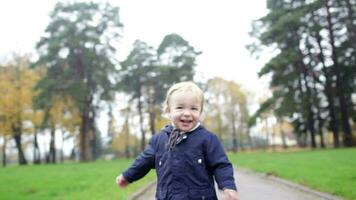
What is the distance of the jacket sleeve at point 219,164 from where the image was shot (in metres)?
3.30

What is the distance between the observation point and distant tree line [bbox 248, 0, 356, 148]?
37094 millimetres

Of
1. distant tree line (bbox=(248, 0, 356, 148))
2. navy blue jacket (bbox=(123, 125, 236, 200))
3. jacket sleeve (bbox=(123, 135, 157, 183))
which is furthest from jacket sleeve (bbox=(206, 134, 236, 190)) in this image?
distant tree line (bbox=(248, 0, 356, 148))

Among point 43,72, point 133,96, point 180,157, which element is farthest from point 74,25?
point 180,157

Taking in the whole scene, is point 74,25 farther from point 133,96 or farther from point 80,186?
point 80,186

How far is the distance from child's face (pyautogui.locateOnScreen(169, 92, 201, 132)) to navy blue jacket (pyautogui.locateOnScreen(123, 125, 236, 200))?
9 centimetres

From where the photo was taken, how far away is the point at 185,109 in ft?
11.3

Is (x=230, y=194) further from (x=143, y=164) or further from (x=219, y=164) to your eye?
(x=143, y=164)

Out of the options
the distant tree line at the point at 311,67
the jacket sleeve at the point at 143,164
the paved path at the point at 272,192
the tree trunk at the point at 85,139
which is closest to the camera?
the jacket sleeve at the point at 143,164

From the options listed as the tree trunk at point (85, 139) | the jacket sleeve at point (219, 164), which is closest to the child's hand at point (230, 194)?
the jacket sleeve at point (219, 164)

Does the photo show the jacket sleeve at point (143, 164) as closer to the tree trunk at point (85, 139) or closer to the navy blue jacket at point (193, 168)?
the navy blue jacket at point (193, 168)

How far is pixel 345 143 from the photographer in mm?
38156

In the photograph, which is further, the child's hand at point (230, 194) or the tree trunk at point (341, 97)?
the tree trunk at point (341, 97)

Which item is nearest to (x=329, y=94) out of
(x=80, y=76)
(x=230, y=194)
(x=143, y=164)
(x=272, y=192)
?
(x=80, y=76)

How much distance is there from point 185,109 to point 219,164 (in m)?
0.49
